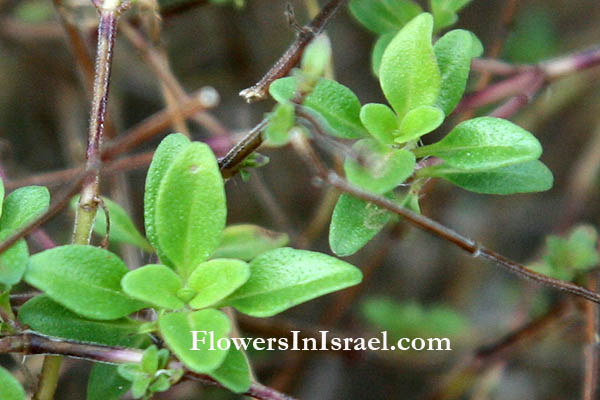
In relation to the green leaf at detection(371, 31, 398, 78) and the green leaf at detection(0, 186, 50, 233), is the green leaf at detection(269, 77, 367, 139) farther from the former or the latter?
the green leaf at detection(0, 186, 50, 233)

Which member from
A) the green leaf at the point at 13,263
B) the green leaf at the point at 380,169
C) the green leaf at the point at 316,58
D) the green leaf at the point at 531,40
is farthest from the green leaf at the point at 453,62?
the green leaf at the point at 531,40

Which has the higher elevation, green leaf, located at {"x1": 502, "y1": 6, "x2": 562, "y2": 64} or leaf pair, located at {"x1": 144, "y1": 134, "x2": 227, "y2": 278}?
green leaf, located at {"x1": 502, "y1": 6, "x2": 562, "y2": 64}

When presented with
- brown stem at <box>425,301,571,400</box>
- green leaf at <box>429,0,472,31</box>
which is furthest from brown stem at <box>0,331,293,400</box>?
brown stem at <box>425,301,571,400</box>

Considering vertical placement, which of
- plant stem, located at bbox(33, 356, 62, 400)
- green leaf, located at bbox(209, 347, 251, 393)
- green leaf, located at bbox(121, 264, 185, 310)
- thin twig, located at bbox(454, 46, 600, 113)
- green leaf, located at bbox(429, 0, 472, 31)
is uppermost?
thin twig, located at bbox(454, 46, 600, 113)

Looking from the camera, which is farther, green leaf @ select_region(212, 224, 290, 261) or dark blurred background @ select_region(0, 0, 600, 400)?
dark blurred background @ select_region(0, 0, 600, 400)

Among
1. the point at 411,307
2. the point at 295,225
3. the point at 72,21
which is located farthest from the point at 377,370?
the point at 72,21

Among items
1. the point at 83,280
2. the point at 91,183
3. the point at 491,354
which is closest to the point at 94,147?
the point at 91,183
